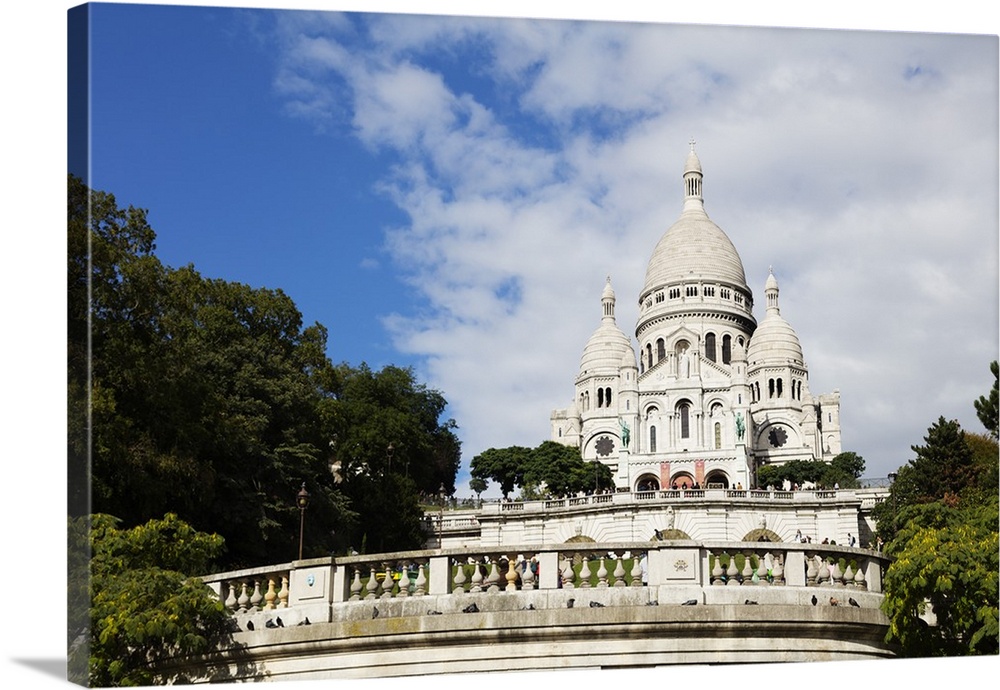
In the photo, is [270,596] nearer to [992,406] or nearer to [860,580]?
[860,580]

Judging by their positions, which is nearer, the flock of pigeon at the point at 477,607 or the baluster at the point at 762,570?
the flock of pigeon at the point at 477,607

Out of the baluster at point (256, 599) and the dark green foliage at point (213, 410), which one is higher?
the dark green foliage at point (213, 410)

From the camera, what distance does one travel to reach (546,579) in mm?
11219

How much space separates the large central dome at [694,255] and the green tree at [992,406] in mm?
74173

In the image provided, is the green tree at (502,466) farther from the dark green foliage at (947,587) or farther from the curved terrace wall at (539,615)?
the curved terrace wall at (539,615)

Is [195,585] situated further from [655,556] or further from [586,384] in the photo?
[586,384]

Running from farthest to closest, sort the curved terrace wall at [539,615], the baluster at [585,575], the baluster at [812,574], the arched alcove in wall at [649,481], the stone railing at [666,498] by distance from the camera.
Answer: the arched alcove in wall at [649,481], the stone railing at [666,498], the baluster at [812,574], the baluster at [585,575], the curved terrace wall at [539,615]

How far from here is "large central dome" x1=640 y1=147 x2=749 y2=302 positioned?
298 ft

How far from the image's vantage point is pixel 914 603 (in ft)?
40.7

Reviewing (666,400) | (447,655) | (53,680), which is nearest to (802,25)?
(447,655)

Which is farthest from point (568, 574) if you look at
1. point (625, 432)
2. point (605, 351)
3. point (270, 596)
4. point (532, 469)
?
point (605, 351)

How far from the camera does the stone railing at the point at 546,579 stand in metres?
11.2

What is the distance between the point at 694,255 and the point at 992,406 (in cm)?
7640

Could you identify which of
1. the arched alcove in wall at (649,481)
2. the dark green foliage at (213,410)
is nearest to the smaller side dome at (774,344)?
the arched alcove in wall at (649,481)
